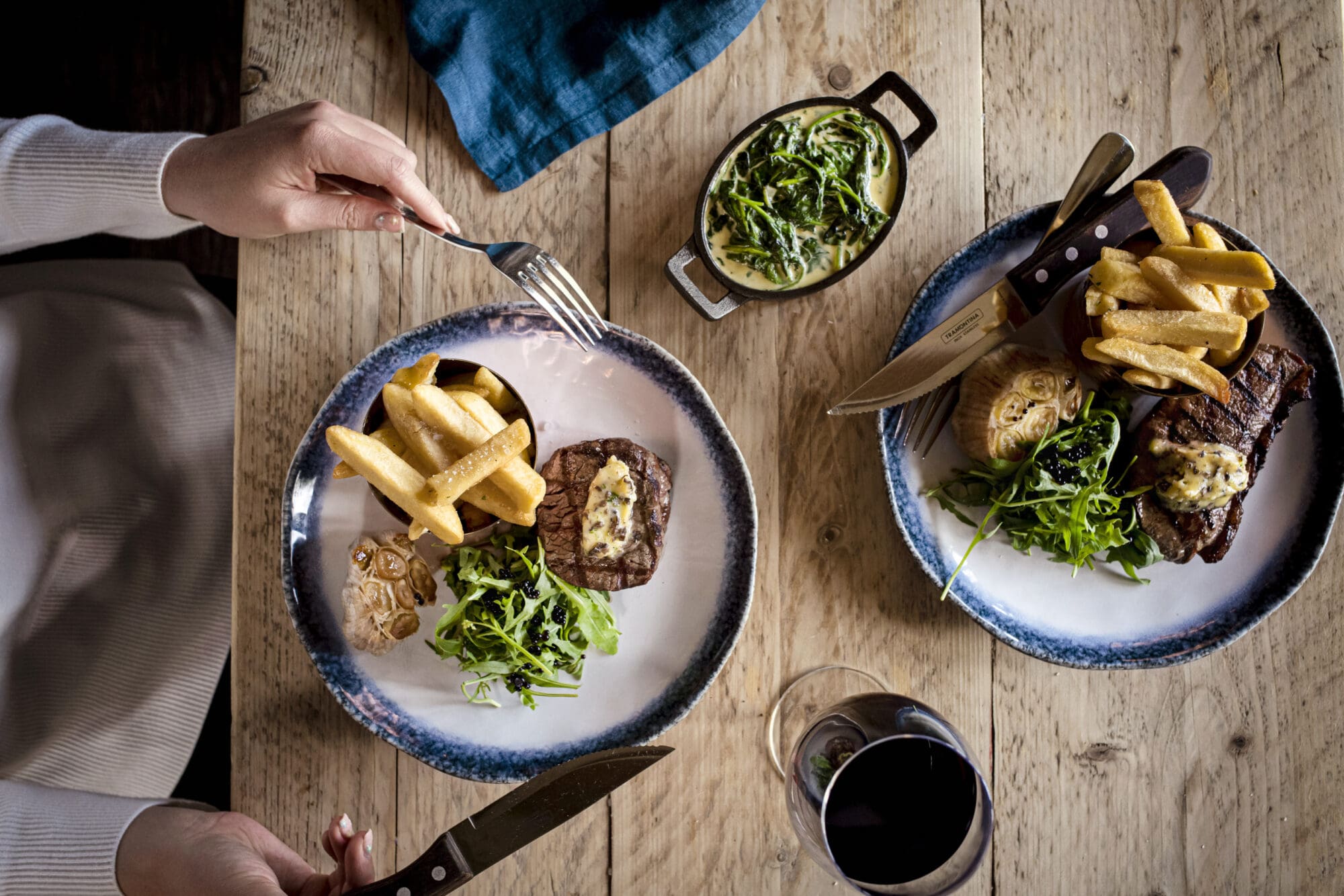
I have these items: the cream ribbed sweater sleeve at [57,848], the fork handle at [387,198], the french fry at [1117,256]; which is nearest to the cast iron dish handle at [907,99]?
the french fry at [1117,256]

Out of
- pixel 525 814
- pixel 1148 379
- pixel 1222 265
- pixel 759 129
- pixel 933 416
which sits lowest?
pixel 525 814

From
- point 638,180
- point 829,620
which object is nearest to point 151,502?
point 638,180

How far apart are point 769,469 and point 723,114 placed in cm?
89

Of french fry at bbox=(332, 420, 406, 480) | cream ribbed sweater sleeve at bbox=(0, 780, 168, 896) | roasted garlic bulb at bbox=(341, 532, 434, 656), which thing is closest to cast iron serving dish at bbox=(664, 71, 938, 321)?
french fry at bbox=(332, 420, 406, 480)

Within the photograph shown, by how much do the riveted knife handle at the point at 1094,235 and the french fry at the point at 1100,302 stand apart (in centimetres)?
10

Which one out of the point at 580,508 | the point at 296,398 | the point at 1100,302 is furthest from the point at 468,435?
the point at 1100,302

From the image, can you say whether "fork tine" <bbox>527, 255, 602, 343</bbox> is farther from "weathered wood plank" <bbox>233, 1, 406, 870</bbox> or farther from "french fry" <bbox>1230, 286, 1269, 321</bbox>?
"french fry" <bbox>1230, 286, 1269, 321</bbox>

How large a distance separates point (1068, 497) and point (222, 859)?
202 cm

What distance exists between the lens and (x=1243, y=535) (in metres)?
2.13

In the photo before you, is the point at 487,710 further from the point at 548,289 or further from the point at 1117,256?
the point at 1117,256

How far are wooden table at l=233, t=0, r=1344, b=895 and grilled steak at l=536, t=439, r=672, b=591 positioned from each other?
314 millimetres

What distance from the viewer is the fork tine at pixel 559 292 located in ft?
6.42

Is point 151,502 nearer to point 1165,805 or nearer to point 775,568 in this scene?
point 775,568

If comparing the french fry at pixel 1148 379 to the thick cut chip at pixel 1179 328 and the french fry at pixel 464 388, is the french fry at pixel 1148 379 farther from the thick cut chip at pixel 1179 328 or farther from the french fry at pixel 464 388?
the french fry at pixel 464 388
